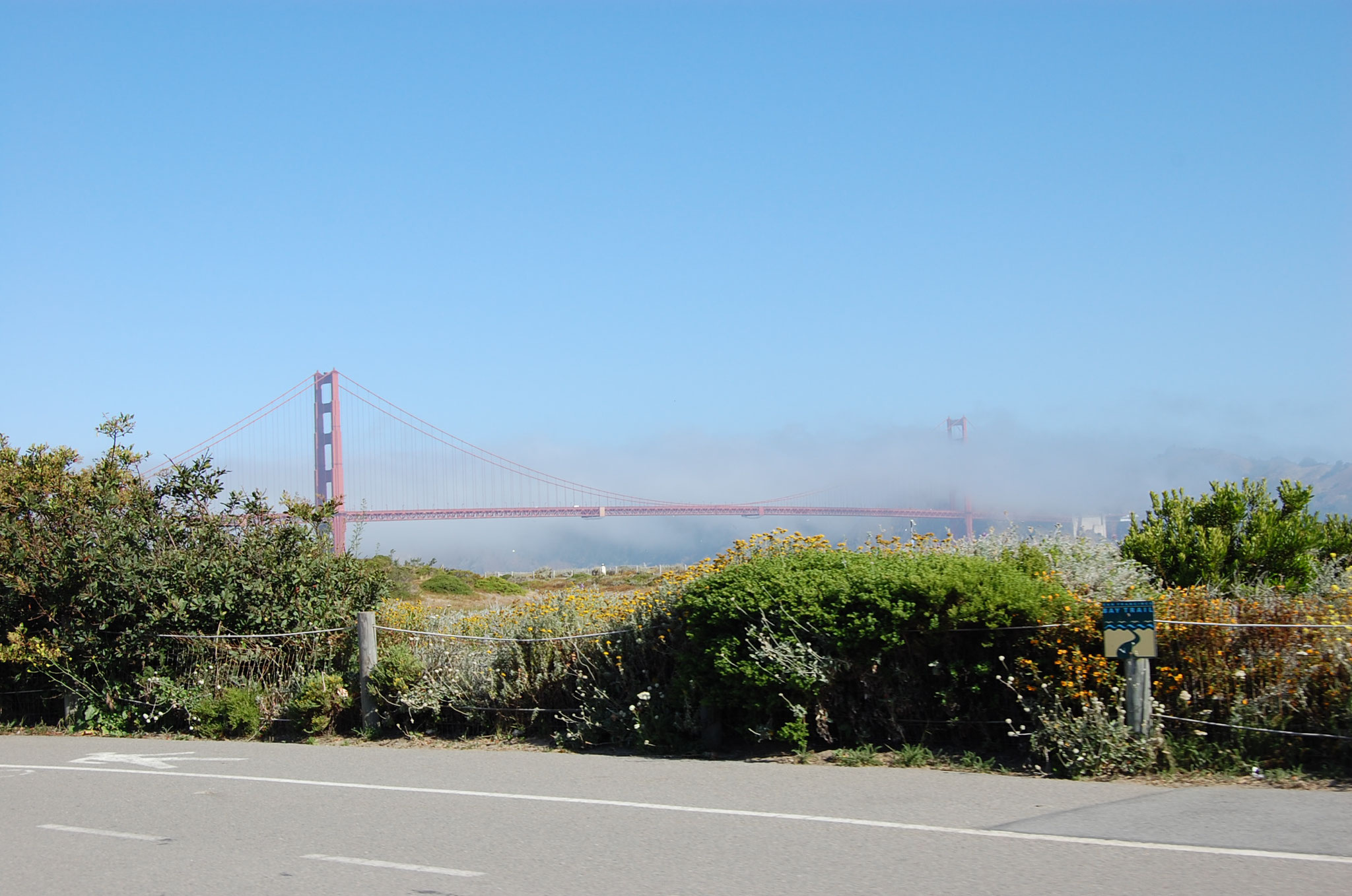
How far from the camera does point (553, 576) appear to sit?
52.2m

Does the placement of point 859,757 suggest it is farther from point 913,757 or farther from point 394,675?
point 394,675

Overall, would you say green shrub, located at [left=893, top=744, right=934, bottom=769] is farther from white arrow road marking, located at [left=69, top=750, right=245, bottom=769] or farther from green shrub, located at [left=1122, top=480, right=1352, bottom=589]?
green shrub, located at [left=1122, top=480, right=1352, bottom=589]

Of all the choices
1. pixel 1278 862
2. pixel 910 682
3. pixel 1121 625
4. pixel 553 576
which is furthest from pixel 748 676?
pixel 553 576

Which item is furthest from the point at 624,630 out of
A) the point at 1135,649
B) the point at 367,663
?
the point at 1135,649

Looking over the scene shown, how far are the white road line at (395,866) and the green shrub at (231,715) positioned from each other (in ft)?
20.3

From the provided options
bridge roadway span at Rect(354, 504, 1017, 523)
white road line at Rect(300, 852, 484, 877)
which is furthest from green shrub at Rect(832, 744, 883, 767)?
bridge roadway span at Rect(354, 504, 1017, 523)

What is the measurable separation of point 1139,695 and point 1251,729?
790mm

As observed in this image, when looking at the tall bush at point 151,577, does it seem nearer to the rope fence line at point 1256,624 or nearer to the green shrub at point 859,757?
the green shrub at point 859,757

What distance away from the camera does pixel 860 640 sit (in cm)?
915

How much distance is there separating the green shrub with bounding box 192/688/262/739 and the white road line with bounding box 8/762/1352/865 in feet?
6.06

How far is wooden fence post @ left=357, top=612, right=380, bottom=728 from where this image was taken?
464 inches

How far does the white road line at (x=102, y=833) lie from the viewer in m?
7.30

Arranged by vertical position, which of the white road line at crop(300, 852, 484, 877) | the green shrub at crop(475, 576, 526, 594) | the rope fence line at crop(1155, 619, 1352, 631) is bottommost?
the green shrub at crop(475, 576, 526, 594)

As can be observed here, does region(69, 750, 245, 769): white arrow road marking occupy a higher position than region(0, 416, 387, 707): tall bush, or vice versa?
region(0, 416, 387, 707): tall bush
